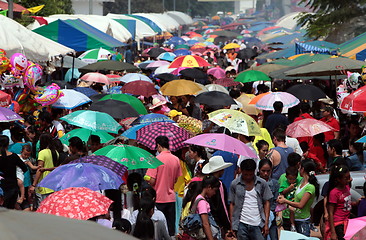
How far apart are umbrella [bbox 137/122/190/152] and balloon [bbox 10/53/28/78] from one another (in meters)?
3.57

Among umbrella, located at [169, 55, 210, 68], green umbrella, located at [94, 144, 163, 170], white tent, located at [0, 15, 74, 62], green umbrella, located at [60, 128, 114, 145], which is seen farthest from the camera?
umbrella, located at [169, 55, 210, 68]

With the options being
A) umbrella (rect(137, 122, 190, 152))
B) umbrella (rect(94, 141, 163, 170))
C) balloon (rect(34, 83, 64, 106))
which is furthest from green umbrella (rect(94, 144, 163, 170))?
balloon (rect(34, 83, 64, 106))

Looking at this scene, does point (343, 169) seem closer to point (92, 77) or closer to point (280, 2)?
point (92, 77)

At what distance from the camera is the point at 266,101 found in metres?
13.1

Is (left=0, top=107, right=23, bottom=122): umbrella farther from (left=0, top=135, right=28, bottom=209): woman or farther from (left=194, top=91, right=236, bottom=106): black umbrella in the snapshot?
(left=194, top=91, right=236, bottom=106): black umbrella

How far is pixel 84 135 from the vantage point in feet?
31.9

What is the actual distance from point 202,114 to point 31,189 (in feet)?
18.2

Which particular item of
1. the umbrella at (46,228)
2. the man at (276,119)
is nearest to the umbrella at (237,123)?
the man at (276,119)

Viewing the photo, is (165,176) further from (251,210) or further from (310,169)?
(310,169)

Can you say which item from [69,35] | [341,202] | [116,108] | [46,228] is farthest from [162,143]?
[69,35]

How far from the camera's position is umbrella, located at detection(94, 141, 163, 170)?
7949mm

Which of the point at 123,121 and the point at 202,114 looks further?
the point at 202,114

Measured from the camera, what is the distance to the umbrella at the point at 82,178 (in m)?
6.92

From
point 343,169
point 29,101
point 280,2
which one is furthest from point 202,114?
point 280,2
